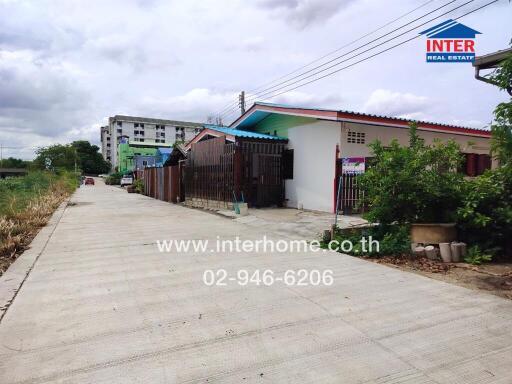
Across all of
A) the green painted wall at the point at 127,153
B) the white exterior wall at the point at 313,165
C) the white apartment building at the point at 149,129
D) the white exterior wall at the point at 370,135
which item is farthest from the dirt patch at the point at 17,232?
the white apartment building at the point at 149,129

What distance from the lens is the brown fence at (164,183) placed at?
62.3 feet

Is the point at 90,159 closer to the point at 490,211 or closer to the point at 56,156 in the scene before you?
the point at 56,156

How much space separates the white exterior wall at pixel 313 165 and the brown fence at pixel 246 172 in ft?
1.94

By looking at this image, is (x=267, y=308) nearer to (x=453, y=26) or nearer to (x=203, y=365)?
(x=203, y=365)

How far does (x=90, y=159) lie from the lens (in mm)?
98000

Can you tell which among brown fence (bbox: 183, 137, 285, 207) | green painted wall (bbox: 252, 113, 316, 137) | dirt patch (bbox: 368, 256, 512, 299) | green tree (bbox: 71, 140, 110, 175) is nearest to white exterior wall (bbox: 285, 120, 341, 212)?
green painted wall (bbox: 252, 113, 316, 137)

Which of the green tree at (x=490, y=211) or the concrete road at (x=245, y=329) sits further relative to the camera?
the green tree at (x=490, y=211)

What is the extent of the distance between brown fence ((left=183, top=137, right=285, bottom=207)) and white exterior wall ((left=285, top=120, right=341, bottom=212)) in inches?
23.3

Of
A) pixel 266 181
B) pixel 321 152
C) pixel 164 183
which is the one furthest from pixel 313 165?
pixel 164 183

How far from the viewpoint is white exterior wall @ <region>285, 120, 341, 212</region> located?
11.4 metres

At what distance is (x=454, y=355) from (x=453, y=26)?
8776 millimetres

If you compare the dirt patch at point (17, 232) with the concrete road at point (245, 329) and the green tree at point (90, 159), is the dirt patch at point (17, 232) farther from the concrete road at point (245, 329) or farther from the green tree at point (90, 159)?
Answer: the green tree at point (90, 159)

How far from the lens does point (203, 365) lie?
102 inches

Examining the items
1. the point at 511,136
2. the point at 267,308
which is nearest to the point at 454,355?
the point at 267,308
